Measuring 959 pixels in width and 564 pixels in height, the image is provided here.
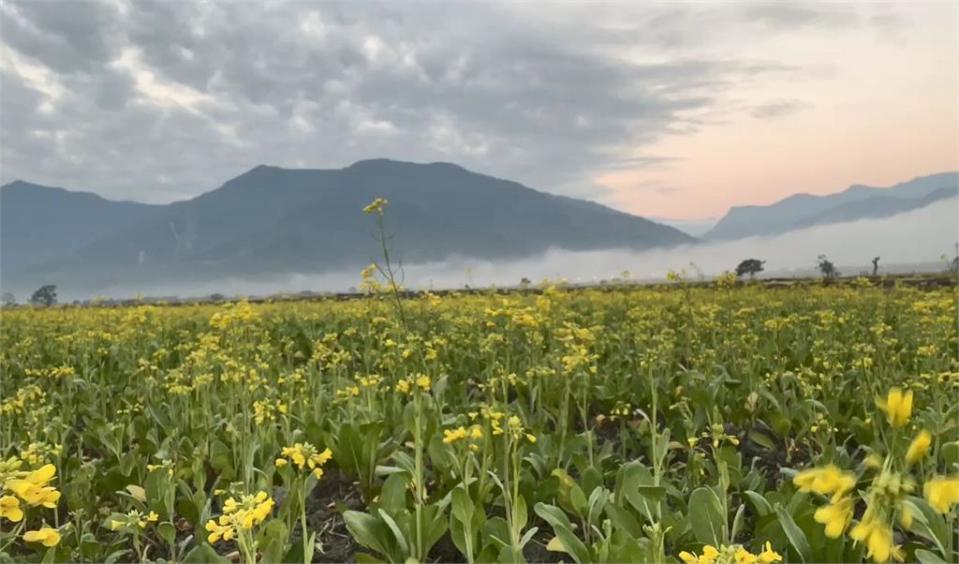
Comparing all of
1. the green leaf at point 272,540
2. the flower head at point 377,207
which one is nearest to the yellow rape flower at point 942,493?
the green leaf at point 272,540

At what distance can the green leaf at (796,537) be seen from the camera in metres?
2.65

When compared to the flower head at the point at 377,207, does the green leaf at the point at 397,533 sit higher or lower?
lower

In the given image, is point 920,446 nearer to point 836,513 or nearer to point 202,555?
point 836,513

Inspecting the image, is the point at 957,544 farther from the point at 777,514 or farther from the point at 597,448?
the point at 597,448

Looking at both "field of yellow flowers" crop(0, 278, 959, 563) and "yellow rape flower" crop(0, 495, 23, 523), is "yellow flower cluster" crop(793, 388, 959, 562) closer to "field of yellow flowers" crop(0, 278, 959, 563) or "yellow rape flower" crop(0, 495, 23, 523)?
"field of yellow flowers" crop(0, 278, 959, 563)

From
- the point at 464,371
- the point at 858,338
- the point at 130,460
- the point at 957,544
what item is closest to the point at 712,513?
the point at 957,544

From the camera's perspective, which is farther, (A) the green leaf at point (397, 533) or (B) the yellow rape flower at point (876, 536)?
(A) the green leaf at point (397, 533)

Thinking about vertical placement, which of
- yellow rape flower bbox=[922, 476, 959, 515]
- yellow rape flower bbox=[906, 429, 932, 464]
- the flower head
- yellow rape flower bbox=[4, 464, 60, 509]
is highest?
the flower head

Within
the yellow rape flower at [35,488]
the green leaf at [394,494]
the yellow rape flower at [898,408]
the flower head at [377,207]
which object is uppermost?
the flower head at [377,207]

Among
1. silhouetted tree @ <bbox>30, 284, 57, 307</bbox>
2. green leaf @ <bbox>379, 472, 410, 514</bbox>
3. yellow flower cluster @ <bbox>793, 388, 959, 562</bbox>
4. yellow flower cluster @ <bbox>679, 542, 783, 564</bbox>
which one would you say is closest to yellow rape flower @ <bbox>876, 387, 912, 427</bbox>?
yellow flower cluster @ <bbox>793, 388, 959, 562</bbox>

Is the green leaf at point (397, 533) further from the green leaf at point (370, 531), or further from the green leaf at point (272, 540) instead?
the green leaf at point (272, 540)

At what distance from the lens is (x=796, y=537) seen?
2662 mm

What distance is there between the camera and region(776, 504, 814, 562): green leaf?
2.65m

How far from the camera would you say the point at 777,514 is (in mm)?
2773
